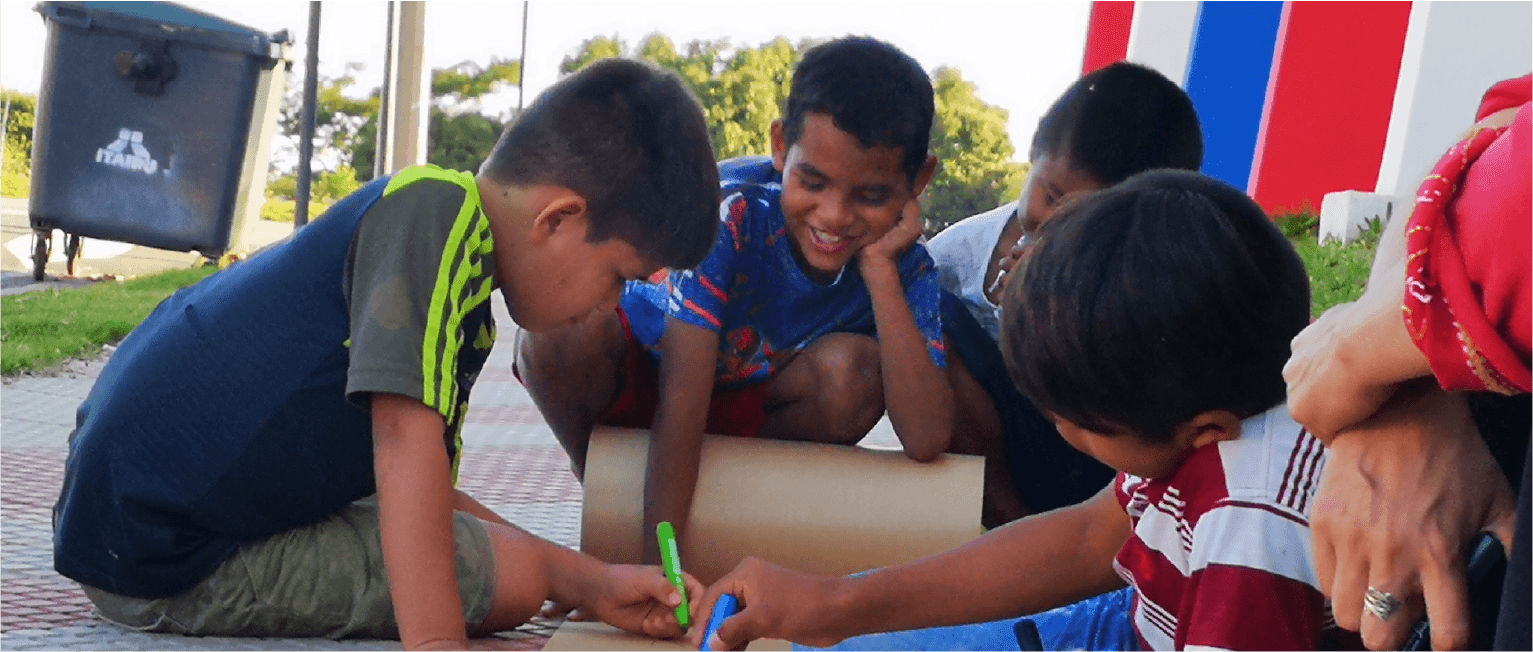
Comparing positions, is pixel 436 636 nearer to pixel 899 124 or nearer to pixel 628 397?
pixel 628 397

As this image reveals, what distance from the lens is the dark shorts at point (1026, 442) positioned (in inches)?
104

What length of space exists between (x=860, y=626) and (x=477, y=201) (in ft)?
2.16

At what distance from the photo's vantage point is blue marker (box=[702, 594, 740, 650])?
5.30 ft

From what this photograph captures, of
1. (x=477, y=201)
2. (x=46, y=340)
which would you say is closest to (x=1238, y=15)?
(x=46, y=340)

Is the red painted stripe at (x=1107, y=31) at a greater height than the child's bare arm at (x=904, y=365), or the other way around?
the red painted stripe at (x=1107, y=31)

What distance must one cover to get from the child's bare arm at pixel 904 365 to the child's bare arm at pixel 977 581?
0.65 metres

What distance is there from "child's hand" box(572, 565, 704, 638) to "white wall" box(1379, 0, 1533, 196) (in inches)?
202

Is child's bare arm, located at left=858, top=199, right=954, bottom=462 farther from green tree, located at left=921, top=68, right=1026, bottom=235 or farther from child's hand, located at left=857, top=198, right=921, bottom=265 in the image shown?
green tree, located at left=921, top=68, right=1026, bottom=235

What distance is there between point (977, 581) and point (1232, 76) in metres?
7.98

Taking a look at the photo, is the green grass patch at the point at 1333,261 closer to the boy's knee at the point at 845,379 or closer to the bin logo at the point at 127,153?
the boy's knee at the point at 845,379

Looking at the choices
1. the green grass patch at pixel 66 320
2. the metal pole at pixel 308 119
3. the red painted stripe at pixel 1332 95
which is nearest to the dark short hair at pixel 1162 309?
the green grass patch at pixel 66 320

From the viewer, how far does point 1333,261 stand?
543 cm

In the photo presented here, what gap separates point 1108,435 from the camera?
1330 millimetres

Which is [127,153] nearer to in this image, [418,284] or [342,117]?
[418,284]
